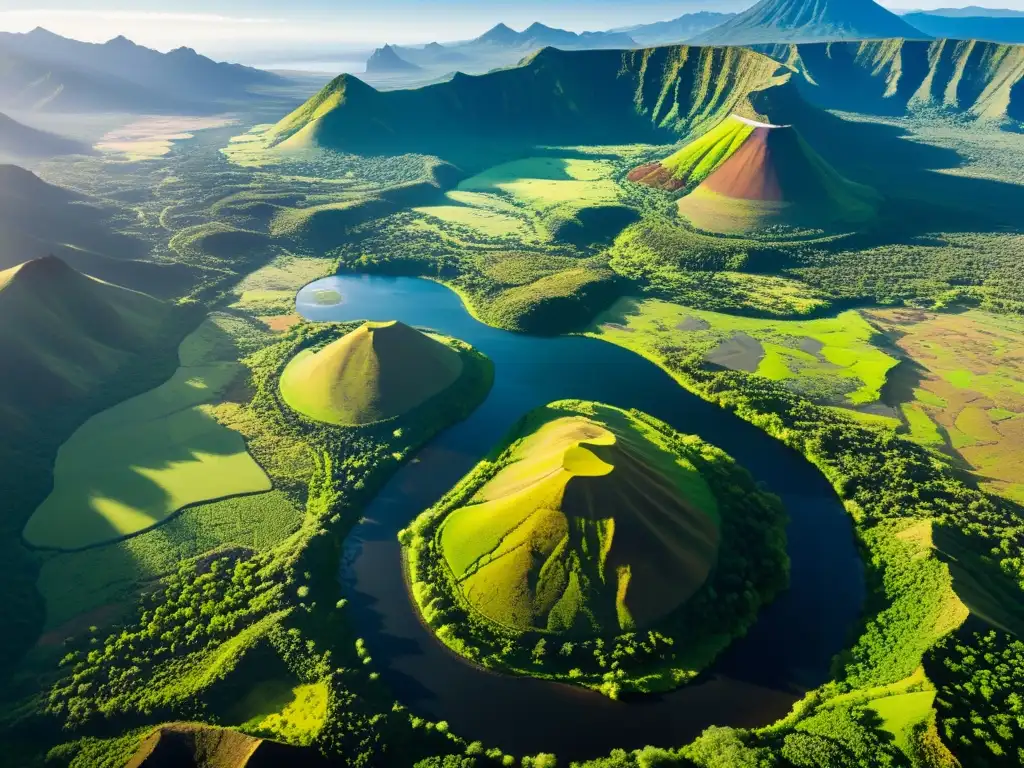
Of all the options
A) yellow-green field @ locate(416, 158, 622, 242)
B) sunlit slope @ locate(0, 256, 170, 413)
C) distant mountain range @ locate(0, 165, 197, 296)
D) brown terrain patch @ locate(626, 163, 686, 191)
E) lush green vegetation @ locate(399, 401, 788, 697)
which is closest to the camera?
lush green vegetation @ locate(399, 401, 788, 697)

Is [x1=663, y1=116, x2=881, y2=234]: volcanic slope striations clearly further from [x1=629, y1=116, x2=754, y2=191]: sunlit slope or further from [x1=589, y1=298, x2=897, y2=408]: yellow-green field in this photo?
[x1=589, y1=298, x2=897, y2=408]: yellow-green field

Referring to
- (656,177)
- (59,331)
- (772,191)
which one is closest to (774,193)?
(772,191)

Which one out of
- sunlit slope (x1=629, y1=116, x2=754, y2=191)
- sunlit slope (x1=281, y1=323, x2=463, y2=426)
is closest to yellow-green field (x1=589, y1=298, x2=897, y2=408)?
sunlit slope (x1=281, y1=323, x2=463, y2=426)

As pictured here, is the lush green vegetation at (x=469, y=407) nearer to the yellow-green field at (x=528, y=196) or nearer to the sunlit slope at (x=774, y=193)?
the yellow-green field at (x=528, y=196)

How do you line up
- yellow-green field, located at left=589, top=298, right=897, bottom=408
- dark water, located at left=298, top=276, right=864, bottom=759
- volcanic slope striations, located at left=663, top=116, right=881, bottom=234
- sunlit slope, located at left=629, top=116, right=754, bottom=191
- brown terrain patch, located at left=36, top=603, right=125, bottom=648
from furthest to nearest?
sunlit slope, located at left=629, top=116, right=754, bottom=191 < volcanic slope striations, located at left=663, top=116, right=881, bottom=234 < yellow-green field, located at left=589, top=298, right=897, bottom=408 < brown terrain patch, located at left=36, top=603, right=125, bottom=648 < dark water, located at left=298, top=276, right=864, bottom=759

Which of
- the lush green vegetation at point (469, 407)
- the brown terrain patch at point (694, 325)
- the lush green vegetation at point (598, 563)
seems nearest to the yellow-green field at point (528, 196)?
the lush green vegetation at point (469, 407)

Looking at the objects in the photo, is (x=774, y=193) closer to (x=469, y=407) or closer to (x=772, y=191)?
(x=772, y=191)

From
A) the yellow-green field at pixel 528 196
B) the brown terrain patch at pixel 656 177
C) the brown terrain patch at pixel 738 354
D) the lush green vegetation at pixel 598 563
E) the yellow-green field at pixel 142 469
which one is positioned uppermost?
the brown terrain patch at pixel 656 177
